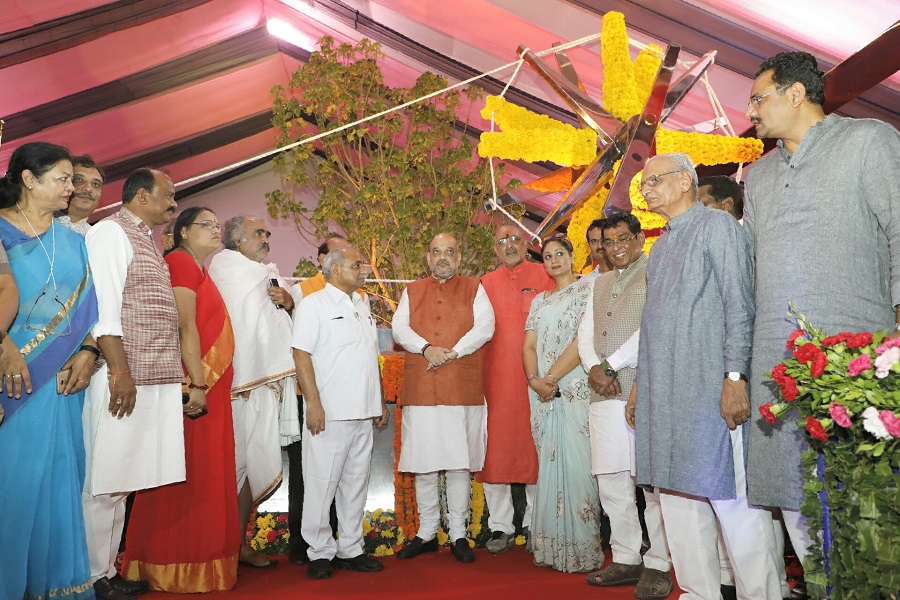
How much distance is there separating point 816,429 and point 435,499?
114 inches

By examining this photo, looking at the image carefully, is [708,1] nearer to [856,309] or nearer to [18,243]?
[856,309]

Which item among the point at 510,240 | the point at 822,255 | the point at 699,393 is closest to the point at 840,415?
the point at 822,255

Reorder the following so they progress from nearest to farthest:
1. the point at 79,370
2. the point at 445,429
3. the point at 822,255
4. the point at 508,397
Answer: the point at 822,255, the point at 79,370, the point at 445,429, the point at 508,397

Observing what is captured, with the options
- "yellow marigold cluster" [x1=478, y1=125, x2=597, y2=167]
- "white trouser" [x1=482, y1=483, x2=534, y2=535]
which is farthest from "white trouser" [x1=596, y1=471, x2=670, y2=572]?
"yellow marigold cluster" [x1=478, y1=125, x2=597, y2=167]

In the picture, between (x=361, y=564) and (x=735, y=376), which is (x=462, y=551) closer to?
(x=361, y=564)

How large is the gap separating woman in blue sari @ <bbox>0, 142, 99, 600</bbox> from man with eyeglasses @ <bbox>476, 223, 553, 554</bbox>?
2.30 metres

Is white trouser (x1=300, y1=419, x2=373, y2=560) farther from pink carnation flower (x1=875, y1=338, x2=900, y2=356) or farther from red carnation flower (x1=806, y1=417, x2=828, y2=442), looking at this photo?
pink carnation flower (x1=875, y1=338, x2=900, y2=356)

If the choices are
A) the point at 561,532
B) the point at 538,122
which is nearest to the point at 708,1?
the point at 538,122

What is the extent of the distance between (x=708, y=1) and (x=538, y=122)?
3.99 feet

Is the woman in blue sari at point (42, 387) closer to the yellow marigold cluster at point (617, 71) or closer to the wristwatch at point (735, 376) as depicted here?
the wristwatch at point (735, 376)

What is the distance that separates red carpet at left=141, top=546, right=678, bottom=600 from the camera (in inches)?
138

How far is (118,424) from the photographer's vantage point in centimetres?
310

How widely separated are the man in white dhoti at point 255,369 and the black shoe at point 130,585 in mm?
651

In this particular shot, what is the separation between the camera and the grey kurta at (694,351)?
2.56 meters
